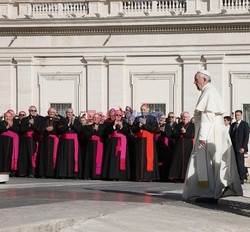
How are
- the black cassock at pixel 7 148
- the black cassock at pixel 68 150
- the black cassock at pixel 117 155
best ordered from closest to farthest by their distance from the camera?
the black cassock at pixel 117 155
the black cassock at pixel 68 150
the black cassock at pixel 7 148

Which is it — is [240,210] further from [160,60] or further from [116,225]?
[160,60]

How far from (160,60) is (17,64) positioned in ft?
17.5

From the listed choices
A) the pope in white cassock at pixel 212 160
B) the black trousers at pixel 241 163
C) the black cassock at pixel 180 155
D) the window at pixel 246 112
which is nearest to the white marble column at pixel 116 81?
the window at pixel 246 112

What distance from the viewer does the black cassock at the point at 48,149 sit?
24.5m

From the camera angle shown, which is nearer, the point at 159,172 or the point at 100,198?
the point at 100,198

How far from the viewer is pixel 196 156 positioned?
49.9 ft

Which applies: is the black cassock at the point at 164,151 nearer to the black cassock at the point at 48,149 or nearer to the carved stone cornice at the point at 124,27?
the black cassock at the point at 48,149

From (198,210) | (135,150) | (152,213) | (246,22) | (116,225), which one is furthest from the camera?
(246,22)

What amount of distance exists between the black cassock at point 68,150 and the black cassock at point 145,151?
1637mm

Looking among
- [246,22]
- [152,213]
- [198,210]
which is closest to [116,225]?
[152,213]

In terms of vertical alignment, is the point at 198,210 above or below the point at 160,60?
below

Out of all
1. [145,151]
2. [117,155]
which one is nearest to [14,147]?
[117,155]

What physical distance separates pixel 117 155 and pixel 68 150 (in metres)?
1.34

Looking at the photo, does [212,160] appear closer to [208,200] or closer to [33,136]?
[208,200]
